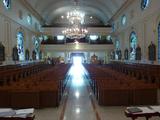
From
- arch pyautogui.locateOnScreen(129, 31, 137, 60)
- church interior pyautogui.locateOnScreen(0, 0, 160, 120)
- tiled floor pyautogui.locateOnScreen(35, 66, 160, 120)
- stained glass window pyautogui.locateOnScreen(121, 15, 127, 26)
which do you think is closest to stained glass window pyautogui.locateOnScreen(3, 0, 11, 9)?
church interior pyautogui.locateOnScreen(0, 0, 160, 120)

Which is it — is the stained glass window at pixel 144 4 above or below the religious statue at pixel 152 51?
above

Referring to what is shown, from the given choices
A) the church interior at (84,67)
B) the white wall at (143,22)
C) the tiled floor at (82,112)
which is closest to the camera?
the tiled floor at (82,112)

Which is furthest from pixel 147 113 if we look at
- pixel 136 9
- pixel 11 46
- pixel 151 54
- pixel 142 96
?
pixel 136 9

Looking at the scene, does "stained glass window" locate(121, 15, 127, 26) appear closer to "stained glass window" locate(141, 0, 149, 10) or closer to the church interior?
the church interior

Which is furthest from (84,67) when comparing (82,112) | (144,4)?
(82,112)

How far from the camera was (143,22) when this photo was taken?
1889 cm

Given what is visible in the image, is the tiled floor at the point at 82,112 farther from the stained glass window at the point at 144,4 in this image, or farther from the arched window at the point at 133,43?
the arched window at the point at 133,43

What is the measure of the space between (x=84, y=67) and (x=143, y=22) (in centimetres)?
813

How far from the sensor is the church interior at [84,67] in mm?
7469

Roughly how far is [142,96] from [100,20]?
111ft

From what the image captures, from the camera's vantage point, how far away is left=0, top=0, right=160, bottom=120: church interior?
24.5 feet

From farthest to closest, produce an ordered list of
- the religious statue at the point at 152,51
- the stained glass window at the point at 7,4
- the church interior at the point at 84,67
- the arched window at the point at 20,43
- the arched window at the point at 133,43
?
the arched window at the point at 133,43 < the arched window at the point at 20,43 < the stained glass window at the point at 7,4 < the religious statue at the point at 152,51 < the church interior at the point at 84,67

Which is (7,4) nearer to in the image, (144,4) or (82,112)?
(144,4)

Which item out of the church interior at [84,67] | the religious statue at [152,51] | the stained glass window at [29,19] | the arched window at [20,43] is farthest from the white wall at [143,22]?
the arched window at [20,43]
